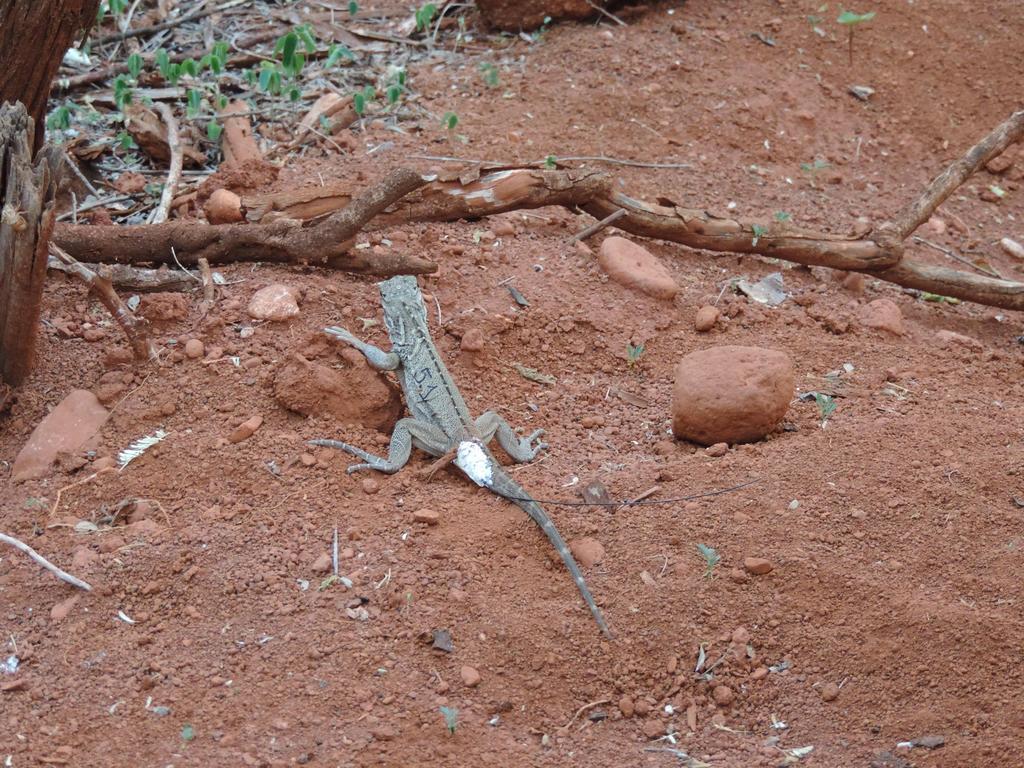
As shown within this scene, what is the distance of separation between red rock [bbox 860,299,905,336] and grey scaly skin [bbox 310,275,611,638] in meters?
2.43

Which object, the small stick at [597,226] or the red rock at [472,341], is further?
the small stick at [597,226]

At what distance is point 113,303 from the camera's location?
5035 mm

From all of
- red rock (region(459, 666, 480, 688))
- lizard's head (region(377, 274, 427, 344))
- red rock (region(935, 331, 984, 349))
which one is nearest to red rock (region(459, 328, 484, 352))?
lizard's head (region(377, 274, 427, 344))

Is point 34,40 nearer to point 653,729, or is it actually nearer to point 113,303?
point 113,303

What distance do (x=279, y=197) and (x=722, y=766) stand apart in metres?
3.95

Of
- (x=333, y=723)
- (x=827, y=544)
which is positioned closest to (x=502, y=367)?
(x=827, y=544)

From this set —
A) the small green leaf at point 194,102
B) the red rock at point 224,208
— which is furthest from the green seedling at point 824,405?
the small green leaf at point 194,102

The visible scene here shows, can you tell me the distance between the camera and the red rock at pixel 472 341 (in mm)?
5555

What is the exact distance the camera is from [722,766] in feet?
12.0

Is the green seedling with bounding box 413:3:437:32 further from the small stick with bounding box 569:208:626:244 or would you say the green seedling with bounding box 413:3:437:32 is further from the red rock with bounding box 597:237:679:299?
the red rock with bounding box 597:237:679:299

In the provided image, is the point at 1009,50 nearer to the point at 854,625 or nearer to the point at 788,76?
the point at 788,76

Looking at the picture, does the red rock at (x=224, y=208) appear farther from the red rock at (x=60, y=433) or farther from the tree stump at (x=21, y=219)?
the red rock at (x=60, y=433)

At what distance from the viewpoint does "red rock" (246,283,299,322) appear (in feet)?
18.0

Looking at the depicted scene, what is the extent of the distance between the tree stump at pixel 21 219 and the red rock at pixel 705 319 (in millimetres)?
3472
